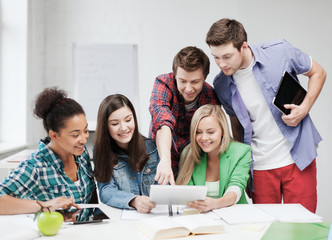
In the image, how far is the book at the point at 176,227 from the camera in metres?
1.30

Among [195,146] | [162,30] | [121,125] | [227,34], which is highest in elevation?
[162,30]

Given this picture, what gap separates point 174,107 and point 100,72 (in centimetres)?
182

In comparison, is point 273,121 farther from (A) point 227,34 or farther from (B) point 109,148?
(B) point 109,148

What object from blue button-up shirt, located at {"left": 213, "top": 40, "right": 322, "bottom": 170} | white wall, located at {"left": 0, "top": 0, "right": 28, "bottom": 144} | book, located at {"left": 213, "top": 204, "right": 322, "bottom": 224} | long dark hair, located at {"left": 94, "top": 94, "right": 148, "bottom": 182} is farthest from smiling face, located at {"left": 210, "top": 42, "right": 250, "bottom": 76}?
white wall, located at {"left": 0, "top": 0, "right": 28, "bottom": 144}

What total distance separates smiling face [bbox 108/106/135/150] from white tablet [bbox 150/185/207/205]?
1.45 ft

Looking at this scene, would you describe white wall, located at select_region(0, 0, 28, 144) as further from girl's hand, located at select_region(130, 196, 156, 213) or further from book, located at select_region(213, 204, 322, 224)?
book, located at select_region(213, 204, 322, 224)

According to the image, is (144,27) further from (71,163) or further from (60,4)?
(71,163)

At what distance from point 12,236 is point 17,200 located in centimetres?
31

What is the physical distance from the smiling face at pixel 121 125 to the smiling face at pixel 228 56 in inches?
21.3

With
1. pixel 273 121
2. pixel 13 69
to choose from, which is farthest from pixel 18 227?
pixel 13 69

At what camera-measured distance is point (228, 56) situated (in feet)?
6.27

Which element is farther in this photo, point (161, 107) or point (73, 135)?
point (161, 107)

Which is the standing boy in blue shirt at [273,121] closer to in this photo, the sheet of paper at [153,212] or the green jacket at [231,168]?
the green jacket at [231,168]

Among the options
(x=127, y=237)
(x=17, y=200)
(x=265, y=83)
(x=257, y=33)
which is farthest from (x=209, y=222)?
(x=257, y=33)
